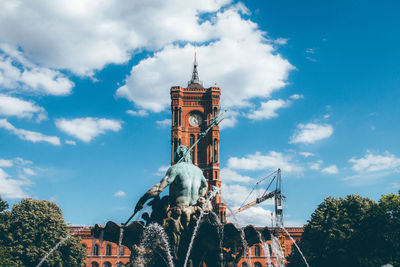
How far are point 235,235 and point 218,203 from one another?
5221 centimetres

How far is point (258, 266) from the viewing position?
6669 centimetres

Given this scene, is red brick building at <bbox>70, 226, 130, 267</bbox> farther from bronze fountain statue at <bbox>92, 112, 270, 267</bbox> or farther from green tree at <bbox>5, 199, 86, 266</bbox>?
bronze fountain statue at <bbox>92, 112, 270, 267</bbox>

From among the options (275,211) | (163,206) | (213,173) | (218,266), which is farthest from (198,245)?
(275,211)

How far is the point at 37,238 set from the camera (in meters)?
37.4

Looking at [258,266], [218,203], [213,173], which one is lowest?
[258,266]

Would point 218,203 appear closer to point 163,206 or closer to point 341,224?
point 341,224

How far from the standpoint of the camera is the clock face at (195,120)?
82.8 meters

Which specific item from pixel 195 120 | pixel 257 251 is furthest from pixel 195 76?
pixel 257 251

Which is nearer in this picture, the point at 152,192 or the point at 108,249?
the point at 152,192

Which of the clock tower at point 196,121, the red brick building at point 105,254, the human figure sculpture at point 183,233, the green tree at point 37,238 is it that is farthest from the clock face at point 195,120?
the human figure sculpture at point 183,233

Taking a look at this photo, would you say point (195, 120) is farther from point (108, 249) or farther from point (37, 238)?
point (37, 238)

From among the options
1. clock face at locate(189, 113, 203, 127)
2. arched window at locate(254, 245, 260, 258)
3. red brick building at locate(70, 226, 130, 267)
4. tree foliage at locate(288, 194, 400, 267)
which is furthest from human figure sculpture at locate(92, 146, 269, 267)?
clock face at locate(189, 113, 203, 127)

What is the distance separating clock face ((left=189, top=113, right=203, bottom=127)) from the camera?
3258 inches

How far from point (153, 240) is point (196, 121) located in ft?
212
